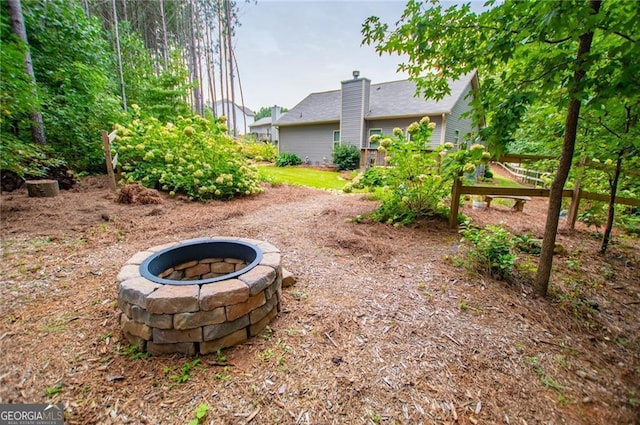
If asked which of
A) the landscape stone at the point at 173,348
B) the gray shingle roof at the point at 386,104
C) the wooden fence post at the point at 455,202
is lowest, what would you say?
the landscape stone at the point at 173,348

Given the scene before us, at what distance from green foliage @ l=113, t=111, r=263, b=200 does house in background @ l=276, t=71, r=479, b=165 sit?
6662 mm

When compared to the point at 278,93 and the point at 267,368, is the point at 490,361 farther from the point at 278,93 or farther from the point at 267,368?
the point at 278,93

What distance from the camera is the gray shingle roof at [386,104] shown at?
1201cm

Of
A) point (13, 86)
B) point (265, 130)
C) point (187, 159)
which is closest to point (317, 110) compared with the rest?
point (187, 159)

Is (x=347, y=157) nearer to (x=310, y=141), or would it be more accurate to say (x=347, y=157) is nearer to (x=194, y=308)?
(x=310, y=141)

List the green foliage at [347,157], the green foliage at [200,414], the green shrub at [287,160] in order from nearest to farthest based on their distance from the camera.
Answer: the green foliage at [200,414]
the green foliage at [347,157]
the green shrub at [287,160]

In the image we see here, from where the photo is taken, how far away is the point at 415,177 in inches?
167

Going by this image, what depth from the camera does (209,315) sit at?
1.73m

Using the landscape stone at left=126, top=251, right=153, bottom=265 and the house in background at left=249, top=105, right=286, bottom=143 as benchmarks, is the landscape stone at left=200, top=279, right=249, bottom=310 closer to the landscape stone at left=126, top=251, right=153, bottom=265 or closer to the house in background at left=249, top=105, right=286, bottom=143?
the landscape stone at left=126, top=251, right=153, bottom=265

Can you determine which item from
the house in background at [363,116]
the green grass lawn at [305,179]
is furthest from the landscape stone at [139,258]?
the house in background at [363,116]

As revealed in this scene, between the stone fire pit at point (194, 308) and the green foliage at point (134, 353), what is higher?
the stone fire pit at point (194, 308)

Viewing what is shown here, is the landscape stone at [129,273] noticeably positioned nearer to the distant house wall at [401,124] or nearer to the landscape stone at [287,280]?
the landscape stone at [287,280]

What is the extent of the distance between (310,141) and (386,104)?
477 centimetres

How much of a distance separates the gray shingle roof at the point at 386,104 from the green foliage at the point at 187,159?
24.8 ft
